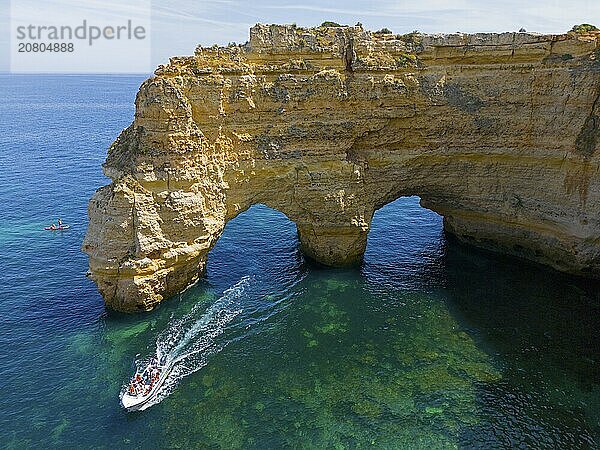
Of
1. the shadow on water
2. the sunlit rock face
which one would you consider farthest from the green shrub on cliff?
the shadow on water

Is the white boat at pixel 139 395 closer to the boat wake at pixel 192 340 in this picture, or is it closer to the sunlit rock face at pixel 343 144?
the boat wake at pixel 192 340

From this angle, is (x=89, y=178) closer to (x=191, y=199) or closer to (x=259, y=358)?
(x=191, y=199)

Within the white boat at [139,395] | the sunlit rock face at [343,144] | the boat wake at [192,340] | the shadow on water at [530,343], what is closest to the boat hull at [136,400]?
the white boat at [139,395]

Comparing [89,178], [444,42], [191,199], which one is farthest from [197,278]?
[89,178]

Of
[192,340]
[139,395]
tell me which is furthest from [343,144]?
[139,395]

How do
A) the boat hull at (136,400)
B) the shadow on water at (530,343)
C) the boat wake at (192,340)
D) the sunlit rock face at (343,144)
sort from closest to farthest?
Answer: the shadow on water at (530,343)
the boat hull at (136,400)
the boat wake at (192,340)
the sunlit rock face at (343,144)

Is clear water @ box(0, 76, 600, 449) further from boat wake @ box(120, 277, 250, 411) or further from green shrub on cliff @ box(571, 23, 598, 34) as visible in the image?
green shrub on cliff @ box(571, 23, 598, 34)
